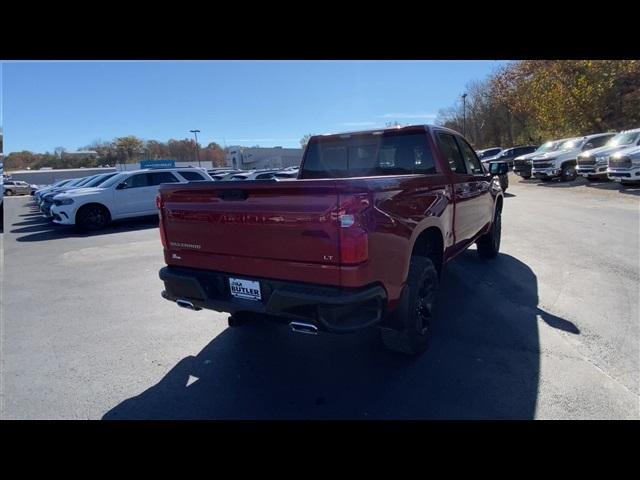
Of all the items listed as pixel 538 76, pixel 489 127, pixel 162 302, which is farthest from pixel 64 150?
pixel 162 302

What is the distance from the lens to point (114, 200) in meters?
11.9

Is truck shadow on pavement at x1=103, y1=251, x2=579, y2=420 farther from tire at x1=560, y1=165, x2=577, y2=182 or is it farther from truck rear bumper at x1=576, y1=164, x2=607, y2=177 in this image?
tire at x1=560, y1=165, x2=577, y2=182

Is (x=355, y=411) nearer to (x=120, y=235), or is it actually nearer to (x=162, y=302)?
(x=162, y=302)

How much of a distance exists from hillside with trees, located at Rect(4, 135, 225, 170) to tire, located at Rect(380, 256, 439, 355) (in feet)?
291

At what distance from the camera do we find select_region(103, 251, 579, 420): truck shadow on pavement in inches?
105

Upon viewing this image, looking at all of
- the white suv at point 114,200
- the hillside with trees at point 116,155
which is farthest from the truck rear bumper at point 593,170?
the hillside with trees at point 116,155

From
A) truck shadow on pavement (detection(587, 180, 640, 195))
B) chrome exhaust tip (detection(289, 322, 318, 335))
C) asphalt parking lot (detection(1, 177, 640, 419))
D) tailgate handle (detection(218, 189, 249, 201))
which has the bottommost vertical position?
asphalt parking lot (detection(1, 177, 640, 419))

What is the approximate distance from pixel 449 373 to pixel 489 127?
51921mm

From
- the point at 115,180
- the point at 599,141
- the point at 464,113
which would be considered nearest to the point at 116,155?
the point at 464,113

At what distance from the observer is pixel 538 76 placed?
28578 mm

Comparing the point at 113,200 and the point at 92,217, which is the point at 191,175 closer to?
the point at 113,200

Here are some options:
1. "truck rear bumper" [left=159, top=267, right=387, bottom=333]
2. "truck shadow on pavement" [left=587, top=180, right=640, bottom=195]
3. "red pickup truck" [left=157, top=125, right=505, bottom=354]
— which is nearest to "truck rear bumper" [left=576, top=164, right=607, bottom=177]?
"truck shadow on pavement" [left=587, top=180, right=640, bottom=195]

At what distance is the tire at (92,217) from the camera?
37.7 feet

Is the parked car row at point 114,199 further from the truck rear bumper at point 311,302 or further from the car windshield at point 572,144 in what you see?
the car windshield at point 572,144
